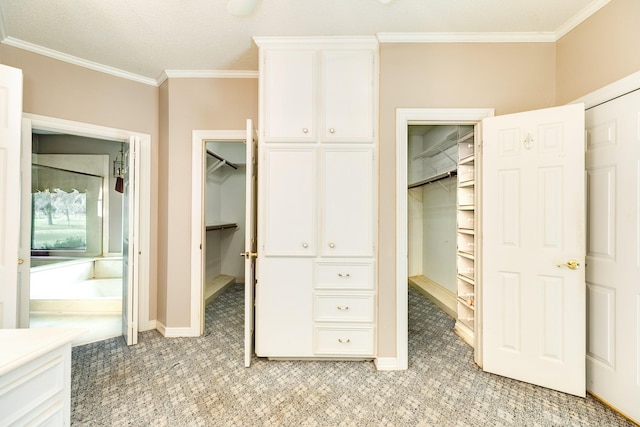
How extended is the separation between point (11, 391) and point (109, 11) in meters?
2.25

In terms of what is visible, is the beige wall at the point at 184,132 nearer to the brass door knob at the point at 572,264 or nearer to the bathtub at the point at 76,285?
the bathtub at the point at 76,285

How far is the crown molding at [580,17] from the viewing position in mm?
1759

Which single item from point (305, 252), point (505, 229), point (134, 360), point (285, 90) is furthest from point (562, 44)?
point (134, 360)

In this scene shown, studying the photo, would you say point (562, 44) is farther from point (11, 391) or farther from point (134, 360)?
point (134, 360)

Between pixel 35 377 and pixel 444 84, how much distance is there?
2.89 m

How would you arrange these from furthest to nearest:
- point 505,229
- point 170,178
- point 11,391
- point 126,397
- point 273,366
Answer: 1. point 170,178
2. point 273,366
3. point 505,229
4. point 126,397
5. point 11,391

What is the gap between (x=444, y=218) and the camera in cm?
362

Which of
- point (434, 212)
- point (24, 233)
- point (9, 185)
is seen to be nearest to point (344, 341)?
point (9, 185)

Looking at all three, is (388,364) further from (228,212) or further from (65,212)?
(65,212)

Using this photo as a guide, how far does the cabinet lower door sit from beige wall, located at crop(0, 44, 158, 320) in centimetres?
141

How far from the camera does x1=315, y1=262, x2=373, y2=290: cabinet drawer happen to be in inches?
83.6

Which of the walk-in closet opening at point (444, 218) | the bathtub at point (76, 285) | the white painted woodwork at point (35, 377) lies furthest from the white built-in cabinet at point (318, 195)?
the bathtub at point (76, 285)

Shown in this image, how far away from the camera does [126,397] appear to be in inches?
68.8

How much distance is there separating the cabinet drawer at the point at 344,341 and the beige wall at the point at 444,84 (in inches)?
4.2
